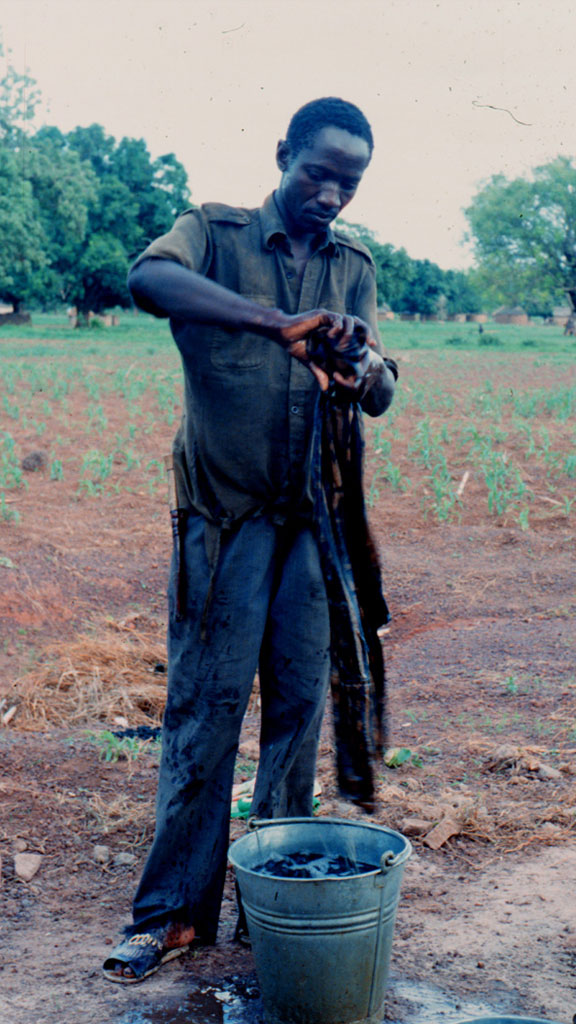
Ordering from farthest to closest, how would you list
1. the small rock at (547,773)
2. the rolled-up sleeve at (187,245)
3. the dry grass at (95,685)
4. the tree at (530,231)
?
the tree at (530,231) < the dry grass at (95,685) < the small rock at (547,773) < the rolled-up sleeve at (187,245)

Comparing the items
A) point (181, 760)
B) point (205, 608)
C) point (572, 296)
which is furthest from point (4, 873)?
point (572, 296)

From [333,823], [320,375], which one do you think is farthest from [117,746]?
[320,375]

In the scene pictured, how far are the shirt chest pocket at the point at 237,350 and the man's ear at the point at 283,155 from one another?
1.29 feet

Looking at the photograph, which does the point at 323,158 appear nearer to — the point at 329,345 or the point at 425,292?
the point at 329,345

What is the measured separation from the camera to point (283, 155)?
7.63 feet

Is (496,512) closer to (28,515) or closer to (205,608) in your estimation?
(28,515)

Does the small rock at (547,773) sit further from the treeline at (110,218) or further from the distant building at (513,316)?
the distant building at (513,316)

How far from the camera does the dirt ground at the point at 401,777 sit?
8.07 ft

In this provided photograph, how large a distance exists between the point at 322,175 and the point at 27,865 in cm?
210

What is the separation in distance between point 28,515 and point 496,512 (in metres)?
3.63

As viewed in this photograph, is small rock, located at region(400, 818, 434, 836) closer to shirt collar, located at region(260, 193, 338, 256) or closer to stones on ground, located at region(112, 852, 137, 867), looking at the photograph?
stones on ground, located at region(112, 852, 137, 867)

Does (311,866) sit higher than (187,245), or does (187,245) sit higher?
(187,245)

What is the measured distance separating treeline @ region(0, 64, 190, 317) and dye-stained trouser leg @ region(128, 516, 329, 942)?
3171 centimetres

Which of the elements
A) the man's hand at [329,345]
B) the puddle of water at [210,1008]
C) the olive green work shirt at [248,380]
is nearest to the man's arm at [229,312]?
the man's hand at [329,345]
